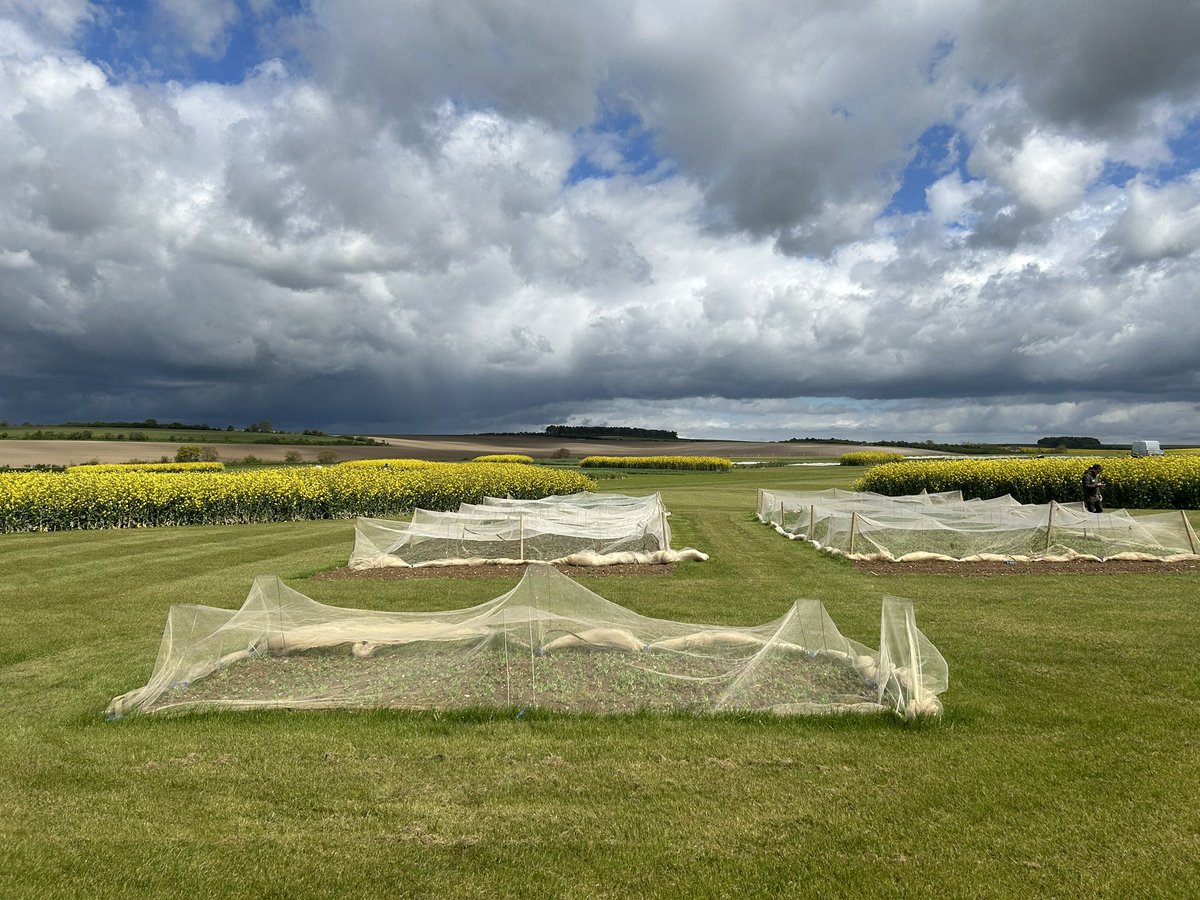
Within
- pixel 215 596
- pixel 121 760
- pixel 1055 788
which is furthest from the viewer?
pixel 215 596

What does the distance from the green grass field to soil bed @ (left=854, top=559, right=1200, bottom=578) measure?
17.4 ft

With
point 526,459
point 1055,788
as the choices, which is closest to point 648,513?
point 1055,788

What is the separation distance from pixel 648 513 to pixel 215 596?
928 cm

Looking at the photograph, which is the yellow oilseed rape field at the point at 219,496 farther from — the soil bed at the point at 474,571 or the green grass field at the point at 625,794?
the green grass field at the point at 625,794

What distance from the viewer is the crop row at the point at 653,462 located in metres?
62.4

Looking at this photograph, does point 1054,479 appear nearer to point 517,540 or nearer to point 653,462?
point 517,540

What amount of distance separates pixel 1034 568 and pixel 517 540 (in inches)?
413

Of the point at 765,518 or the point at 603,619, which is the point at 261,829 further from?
the point at 765,518

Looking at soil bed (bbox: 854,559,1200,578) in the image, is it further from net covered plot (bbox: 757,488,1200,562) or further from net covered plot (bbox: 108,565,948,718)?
net covered plot (bbox: 108,565,948,718)

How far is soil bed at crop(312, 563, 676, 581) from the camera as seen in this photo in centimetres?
1392

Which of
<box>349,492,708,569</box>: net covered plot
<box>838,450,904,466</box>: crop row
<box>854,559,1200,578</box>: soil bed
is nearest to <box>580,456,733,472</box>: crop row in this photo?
<box>838,450,904,466</box>: crop row

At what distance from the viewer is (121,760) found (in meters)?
5.22

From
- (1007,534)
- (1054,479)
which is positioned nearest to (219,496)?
(1007,534)

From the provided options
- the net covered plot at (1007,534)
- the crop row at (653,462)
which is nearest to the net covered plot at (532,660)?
the net covered plot at (1007,534)
